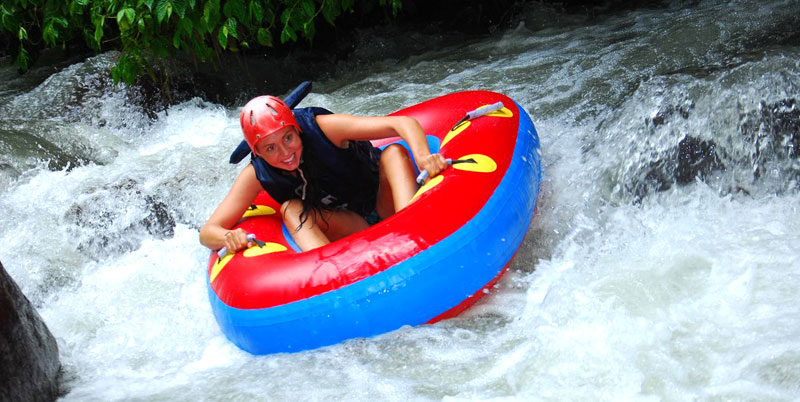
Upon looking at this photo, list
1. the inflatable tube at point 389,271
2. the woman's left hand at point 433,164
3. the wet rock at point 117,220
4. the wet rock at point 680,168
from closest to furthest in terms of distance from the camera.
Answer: the inflatable tube at point 389,271, the woman's left hand at point 433,164, the wet rock at point 680,168, the wet rock at point 117,220

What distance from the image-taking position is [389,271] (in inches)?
107

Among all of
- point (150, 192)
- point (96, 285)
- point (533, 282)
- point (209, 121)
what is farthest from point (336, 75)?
point (533, 282)

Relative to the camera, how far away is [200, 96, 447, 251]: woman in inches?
120

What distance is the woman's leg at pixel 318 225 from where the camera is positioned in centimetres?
325

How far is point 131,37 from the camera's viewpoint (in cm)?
517

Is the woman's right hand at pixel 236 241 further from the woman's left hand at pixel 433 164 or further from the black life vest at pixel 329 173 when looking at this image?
the woman's left hand at pixel 433 164

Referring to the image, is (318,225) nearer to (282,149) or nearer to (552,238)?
(282,149)

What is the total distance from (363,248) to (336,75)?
3.85 metres

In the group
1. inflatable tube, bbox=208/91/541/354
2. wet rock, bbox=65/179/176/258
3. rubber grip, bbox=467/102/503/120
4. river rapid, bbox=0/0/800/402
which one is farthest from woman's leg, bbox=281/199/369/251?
wet rock, bbox=65/179/176/258

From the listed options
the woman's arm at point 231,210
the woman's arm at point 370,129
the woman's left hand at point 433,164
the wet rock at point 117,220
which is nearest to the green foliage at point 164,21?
the wet rock at point 117,220

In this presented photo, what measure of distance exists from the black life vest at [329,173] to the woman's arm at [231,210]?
76 mm

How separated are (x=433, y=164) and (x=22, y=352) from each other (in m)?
1.59

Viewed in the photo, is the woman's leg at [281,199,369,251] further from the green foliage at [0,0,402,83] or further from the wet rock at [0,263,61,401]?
the green foliage at [0,0,402,83]

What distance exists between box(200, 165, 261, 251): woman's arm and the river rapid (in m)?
0.35
